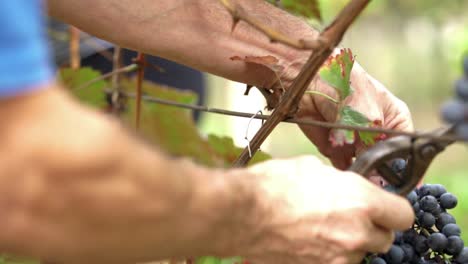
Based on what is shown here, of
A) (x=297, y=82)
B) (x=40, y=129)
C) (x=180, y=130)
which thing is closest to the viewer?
(x=40, y=129)

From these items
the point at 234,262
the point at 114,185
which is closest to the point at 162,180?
the point at 114,185

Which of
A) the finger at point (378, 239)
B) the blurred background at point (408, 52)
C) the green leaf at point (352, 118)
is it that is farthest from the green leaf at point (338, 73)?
the blurred background at point (408, 52)

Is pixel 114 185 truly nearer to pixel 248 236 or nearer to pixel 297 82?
pixel 248 236

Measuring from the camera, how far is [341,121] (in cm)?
113

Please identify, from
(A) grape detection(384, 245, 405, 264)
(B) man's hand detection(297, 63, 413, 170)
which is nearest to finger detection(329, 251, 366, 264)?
(A) grape detection(384, 245, 405, 264)

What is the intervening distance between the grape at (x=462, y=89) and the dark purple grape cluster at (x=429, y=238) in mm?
224

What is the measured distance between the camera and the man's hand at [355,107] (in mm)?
1289

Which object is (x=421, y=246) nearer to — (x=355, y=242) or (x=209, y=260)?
(x=355, y=242)

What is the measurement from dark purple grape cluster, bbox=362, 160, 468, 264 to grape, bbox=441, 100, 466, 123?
216 millimetres

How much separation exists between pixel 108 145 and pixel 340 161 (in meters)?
0.75

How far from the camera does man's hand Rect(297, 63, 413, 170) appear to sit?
4.23 ft

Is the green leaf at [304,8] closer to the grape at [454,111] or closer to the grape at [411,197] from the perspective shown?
the grape at [411,197]

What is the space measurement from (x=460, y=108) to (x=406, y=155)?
16cm

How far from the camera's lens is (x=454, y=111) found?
0.81 metres
